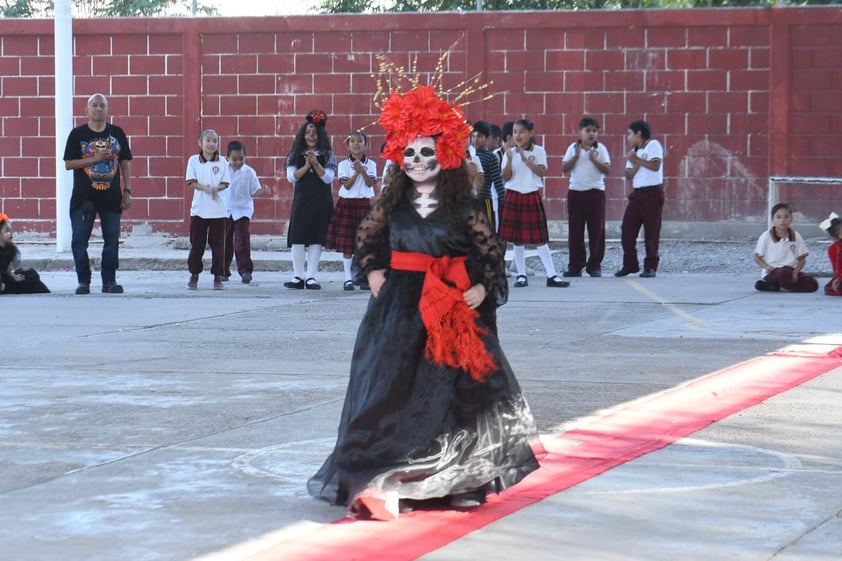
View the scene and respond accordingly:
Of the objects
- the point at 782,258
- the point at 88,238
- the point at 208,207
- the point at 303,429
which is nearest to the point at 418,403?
the point at 303,429

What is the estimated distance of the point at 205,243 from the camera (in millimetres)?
15586

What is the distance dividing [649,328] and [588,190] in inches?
198

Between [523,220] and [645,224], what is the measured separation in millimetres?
1813

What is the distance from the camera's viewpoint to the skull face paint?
19.4 ft

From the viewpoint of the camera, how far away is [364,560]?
15.9 feet

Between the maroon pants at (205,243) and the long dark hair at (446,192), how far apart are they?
31.8 feet

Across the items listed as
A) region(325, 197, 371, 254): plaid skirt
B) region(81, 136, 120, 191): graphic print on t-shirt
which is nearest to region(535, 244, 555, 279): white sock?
region(325, 197, 371, 254): plaid skirt

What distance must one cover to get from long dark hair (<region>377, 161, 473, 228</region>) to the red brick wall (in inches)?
541

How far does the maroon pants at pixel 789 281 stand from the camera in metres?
14.5

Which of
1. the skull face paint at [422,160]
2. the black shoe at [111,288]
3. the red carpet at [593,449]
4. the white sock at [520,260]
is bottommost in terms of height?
the red carpet at [593,449]

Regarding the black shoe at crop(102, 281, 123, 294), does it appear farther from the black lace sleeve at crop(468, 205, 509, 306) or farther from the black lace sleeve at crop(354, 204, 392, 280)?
the black lace sleeve at crop(468, 205, 509, 306)

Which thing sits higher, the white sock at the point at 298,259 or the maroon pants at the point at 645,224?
the maroon pants at the point at 645,224

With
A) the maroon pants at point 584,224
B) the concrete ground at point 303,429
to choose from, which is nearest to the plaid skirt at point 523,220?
the maroon pants at point 584,224

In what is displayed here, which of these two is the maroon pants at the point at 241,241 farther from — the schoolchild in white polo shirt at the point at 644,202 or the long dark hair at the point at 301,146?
the schoolchild in white polo shirt at the point at 644,202
